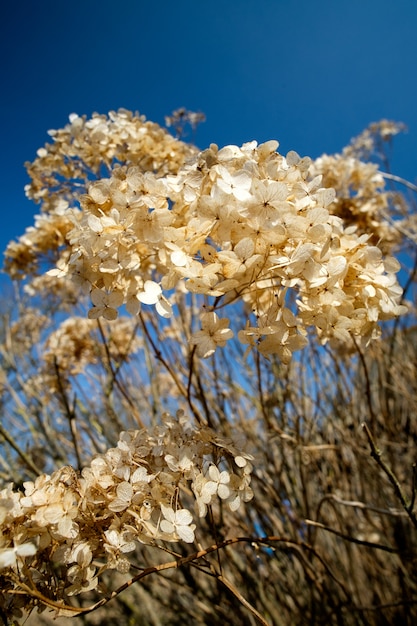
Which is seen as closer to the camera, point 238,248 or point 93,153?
point 238,248

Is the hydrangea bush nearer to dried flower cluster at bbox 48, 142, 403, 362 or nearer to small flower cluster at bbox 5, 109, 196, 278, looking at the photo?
dried flower cluster at bbox 48, 142, 403, 362

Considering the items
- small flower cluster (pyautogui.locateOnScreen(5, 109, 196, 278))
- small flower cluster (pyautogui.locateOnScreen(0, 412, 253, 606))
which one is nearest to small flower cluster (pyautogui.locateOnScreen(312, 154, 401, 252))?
small flower cluster (pyautogui.locateOnScreen(5, 109, 196, 278))

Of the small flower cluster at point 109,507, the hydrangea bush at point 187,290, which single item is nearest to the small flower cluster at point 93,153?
the hydrangea bush at point 187,290

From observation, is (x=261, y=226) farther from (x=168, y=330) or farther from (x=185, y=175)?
(x=168, y=330)

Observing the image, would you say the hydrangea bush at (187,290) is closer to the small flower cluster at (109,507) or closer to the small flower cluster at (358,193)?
the small flower cluster at (109,507)

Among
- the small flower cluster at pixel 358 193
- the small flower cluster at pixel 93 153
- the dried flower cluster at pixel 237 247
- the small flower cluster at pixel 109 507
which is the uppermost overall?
the small flower cluster at pixel 93 153

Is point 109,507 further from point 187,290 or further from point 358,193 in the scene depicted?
point 358,193

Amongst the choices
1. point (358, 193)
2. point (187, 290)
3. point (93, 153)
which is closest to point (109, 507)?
point (187, 290)

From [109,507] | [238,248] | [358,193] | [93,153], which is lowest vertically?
[109,507]
